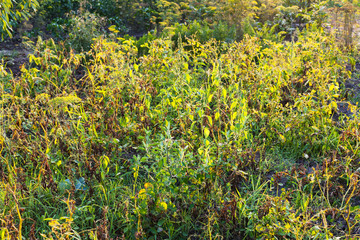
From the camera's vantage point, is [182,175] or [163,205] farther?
[182,175]

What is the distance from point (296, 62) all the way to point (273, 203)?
2479 millimetres

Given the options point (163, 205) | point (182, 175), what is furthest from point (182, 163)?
point (163, 205)

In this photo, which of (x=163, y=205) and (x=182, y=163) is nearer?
(x=163, y=205)

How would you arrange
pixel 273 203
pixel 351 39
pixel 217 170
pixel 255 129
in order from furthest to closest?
1. pixel 351 39
2. pixel 255 129
3. pixel 217 170
4. pixel 273 203

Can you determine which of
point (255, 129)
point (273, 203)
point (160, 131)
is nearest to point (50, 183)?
point (160, 131)

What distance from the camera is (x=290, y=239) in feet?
7.47

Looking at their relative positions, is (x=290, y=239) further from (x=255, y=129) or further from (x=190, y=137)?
(x=255, y=129)

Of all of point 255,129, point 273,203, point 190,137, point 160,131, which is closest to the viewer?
point 273,203

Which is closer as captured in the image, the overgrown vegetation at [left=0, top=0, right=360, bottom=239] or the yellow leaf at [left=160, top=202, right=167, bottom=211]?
the yellow leaf at [left=160, top=202, right=167, bottom=211]

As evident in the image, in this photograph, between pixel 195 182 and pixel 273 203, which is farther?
pixel 195 182

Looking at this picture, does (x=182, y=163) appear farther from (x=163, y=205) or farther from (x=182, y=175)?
(x=163, y=205)

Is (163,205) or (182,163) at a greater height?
(182,163)

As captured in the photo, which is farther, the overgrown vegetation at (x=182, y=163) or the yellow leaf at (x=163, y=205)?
the overgrown vegetation at (x=182, y=163)

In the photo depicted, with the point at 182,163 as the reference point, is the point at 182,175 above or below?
below
